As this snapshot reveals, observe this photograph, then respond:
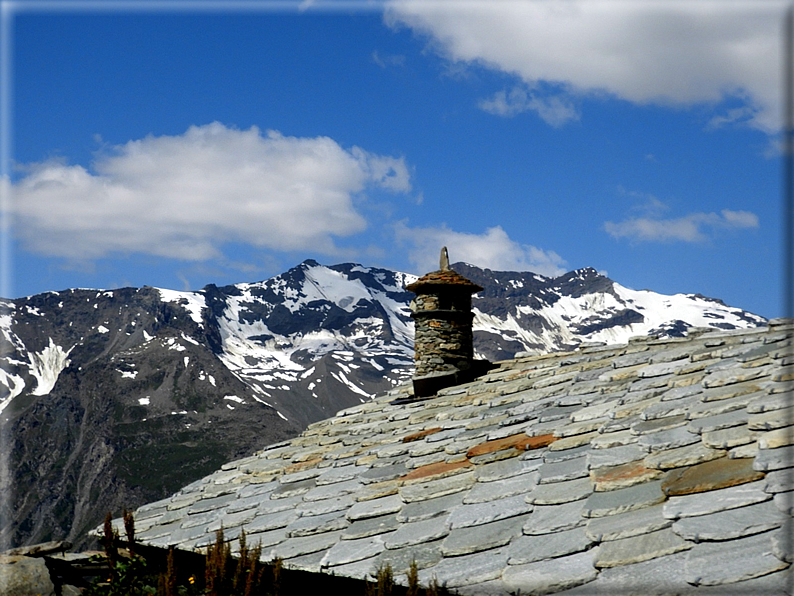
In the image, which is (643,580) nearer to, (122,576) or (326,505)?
(326,505)

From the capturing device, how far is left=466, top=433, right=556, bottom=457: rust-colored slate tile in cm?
759

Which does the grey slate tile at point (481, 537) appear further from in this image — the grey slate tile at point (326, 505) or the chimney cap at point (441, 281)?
the chimney cap at point (441, 281)

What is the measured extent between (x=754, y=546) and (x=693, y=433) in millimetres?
1819

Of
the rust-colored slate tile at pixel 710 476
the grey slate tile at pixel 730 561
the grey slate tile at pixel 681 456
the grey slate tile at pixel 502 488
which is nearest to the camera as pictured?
the grey slate tile at pixel 730 561

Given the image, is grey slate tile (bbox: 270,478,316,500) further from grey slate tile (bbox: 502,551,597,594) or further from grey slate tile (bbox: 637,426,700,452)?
grey slate tile (bbox: 502,551,597,594)

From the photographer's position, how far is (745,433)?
5742 mm

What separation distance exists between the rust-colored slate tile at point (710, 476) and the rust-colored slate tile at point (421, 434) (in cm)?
434

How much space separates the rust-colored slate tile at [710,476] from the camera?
516 centimetres

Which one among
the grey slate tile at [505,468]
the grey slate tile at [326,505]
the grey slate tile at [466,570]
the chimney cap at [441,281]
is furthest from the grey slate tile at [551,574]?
the chimney cap at [441,281]

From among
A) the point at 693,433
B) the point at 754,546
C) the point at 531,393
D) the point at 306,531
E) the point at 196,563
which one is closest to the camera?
the point at 754,546

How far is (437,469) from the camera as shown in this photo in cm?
791

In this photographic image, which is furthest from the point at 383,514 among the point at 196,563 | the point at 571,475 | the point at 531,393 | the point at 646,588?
the point at 531,393

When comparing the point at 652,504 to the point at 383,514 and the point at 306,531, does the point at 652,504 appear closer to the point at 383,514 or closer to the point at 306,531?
the point at 383,514

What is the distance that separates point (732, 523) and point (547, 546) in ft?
3.98
